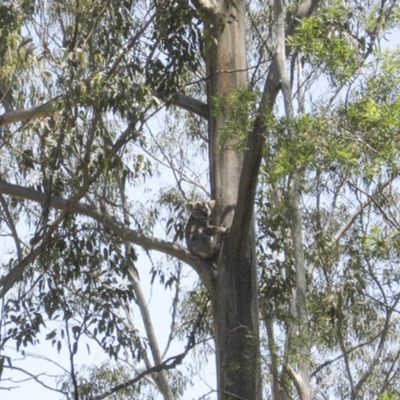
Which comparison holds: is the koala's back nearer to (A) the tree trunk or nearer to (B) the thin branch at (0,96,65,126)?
(A) the tree trunk

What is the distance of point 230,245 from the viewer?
7.06 meters

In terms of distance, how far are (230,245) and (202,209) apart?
2.31 ft

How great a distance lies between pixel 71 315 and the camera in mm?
7852

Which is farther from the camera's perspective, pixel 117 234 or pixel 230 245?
pixel 117 234

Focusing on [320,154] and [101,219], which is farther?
[101,219]

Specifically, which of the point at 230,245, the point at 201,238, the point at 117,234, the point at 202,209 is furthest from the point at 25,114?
the point at 230,245

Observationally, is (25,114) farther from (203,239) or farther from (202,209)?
(203,239)

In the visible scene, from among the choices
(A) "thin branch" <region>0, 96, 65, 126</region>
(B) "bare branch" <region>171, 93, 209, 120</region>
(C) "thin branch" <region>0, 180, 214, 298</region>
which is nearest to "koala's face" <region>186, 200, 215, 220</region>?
(C) "thin branch" <region>0, 180, 214, 298</region>

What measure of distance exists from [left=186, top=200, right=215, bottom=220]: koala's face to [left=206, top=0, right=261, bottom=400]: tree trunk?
11 centimetres

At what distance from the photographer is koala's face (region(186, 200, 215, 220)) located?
7.56m

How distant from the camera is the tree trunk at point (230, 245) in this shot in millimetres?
6902

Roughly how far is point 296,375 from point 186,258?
4.29ft

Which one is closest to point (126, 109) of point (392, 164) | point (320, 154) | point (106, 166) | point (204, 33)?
point (106, 166)

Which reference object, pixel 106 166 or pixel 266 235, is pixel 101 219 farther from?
pixel 266 235
